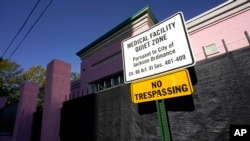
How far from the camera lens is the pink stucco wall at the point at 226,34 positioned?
5.29 m

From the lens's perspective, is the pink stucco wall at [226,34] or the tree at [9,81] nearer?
the pink stucco wall at [226,34]

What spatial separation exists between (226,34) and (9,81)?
26.2m

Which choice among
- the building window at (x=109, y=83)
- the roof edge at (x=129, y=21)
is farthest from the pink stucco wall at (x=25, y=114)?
the roof edge at (x=129, y=21)

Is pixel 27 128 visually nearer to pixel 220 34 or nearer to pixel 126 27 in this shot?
pixel 126 27

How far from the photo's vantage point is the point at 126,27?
6891 millimetres

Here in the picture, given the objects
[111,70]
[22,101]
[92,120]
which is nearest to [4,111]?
[22,101]

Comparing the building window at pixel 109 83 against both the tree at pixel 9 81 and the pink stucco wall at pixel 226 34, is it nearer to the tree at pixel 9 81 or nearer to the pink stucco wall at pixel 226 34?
the pink stucco wall at pixel 226 34

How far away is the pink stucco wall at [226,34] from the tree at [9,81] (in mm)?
23472

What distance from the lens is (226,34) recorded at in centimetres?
564

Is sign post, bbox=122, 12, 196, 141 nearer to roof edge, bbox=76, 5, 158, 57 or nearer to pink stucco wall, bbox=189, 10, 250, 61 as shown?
pink stucco wall, bbox=189, 10, 250, 61

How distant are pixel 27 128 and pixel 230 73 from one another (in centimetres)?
768

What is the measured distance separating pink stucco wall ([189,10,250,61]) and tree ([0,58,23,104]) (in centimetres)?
2347

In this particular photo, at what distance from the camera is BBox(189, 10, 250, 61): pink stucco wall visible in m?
5.29

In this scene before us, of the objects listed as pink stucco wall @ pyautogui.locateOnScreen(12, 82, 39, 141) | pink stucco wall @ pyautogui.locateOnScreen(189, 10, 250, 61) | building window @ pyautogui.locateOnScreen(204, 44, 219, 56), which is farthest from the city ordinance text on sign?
pink stucco wall @ pyautogui.locateOnScreen(12, 82, 39, 141)
